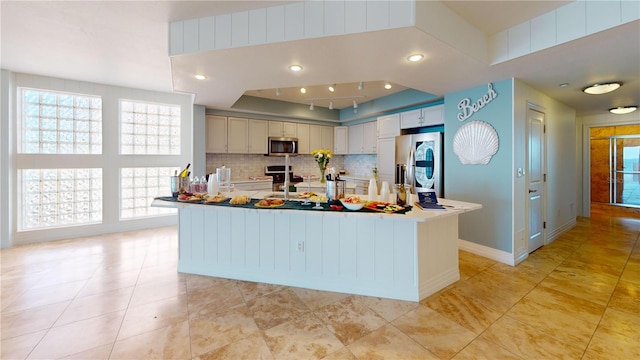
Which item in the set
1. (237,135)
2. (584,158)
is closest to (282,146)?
(237,135)

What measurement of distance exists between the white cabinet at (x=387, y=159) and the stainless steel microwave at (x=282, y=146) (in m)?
1.88

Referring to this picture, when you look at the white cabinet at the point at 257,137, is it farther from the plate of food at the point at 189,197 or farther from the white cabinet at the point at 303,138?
the plate of food at the point at 189,197

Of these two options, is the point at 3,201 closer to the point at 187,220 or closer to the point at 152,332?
the point at 187,220

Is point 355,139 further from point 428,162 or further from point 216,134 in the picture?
point 216,134

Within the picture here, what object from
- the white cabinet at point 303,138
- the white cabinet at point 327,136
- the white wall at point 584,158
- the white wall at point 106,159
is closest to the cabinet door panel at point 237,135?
the white wall at point 106,159

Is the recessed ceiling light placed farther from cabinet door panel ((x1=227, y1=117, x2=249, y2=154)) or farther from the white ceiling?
cabinet door panel ((x1=227, y1=117, x2=249, y2=154))

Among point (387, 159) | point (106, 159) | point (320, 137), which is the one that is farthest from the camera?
point (320, 137)

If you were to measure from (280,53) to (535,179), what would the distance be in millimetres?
3849

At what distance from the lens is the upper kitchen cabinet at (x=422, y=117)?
429 cm

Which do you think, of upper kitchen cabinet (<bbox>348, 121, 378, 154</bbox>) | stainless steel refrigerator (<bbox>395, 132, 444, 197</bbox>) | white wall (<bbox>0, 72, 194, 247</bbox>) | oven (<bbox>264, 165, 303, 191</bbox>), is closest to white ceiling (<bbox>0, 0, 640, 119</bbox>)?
white wall (<bbox>0, 72, 194, 247</bbox>)

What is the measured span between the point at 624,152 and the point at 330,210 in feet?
31.4

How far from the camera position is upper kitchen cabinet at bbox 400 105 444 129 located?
14.1 feet

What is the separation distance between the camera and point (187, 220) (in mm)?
3037

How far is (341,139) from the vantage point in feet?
21.5
